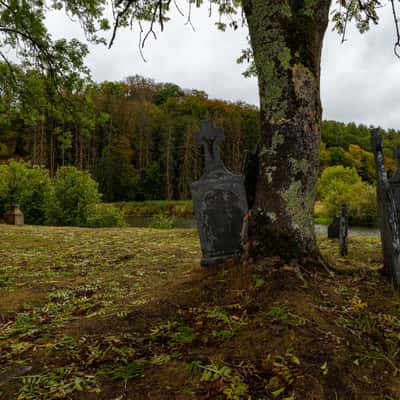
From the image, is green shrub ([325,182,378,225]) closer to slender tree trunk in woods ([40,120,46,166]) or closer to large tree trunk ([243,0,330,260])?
large tree trunk ([243,0,330,260])

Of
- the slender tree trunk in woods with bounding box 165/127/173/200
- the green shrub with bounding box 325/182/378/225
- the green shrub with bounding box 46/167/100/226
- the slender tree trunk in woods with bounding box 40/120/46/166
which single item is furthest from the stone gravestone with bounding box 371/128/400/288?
the slender tree trunk in woods with bounding box 40/120/46/166

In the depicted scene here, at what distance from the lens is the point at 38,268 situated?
240 inches

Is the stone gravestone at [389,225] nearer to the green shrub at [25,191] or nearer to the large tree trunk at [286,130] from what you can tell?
the large tree trunk at [286,130]

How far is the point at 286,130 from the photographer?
3473 mm

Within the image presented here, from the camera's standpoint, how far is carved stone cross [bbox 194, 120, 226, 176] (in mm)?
5141

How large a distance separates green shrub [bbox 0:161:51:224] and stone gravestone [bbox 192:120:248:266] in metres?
18.3

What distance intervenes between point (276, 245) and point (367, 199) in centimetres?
3012

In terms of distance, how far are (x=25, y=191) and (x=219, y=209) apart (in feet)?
64.4

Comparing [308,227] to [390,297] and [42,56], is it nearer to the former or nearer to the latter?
[390,297]

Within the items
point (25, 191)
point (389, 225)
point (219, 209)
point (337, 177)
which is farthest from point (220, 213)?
point (337, 177)

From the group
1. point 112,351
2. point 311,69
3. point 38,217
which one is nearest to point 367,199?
point 38,217

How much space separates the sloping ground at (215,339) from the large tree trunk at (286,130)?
0.36 meters

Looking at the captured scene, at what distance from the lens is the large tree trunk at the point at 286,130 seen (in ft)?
11.4

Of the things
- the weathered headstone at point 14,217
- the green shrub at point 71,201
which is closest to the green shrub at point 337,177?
the green shrub at point 71,201
